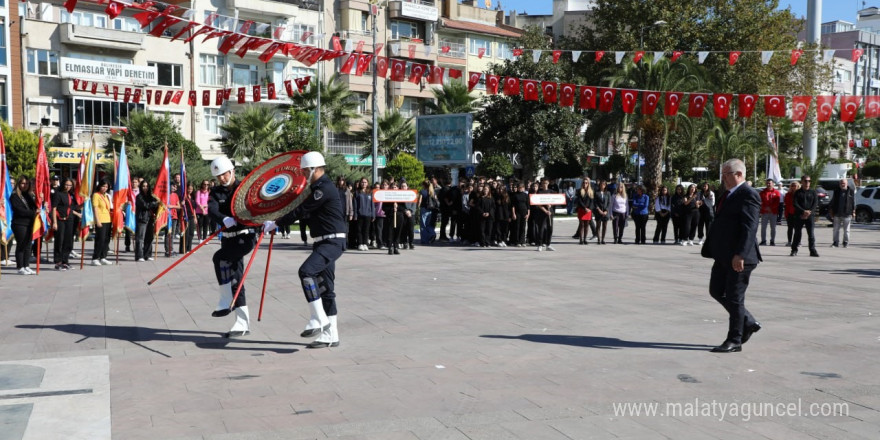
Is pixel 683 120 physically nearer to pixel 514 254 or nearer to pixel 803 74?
pixel 803 74

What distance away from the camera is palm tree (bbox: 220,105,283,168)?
39156 mm

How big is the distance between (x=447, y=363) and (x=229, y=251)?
263cm

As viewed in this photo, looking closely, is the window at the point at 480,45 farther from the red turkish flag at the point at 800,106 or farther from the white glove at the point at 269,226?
the white glove at the point at 269,226

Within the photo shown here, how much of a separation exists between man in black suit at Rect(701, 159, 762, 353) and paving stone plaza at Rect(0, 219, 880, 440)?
24 cm

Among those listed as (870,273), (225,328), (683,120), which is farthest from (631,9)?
(225,328)

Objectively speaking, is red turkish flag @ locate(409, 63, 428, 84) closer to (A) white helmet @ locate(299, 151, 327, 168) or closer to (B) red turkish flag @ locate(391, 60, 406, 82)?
(B) red turkish flag @ locate(391, 60, 406, 82)

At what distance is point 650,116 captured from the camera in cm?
3444

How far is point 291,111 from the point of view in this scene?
3794cm

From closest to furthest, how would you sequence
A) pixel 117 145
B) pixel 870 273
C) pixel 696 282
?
pixel 696 282 → pixel 870 273 → pixel 117 145

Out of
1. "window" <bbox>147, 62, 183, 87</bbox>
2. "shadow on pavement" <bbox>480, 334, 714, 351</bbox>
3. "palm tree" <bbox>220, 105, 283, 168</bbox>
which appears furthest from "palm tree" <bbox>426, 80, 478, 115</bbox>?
"shadow on pavement" <bbox>480, 334, 714, 351</bbox>

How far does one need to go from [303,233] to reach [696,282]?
10199 millimetres

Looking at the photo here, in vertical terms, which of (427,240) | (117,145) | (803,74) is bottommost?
(427,240)

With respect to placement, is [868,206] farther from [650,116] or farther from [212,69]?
[212,69]

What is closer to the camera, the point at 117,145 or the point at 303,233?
the point at 303,233
